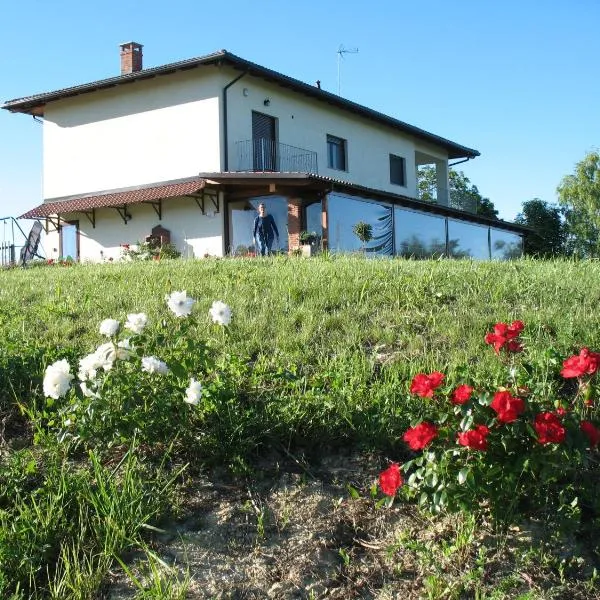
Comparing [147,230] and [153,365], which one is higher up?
[147,230]

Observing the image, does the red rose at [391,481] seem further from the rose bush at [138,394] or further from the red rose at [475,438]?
the rose bush at [138,394]

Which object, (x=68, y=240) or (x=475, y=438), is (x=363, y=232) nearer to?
(x=68, y=240)

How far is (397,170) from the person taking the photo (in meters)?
27.7

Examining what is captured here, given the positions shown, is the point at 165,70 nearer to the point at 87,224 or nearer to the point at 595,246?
the point at 87,224

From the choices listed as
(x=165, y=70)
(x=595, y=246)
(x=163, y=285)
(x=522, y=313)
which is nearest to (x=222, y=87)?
(x=165, y=70)

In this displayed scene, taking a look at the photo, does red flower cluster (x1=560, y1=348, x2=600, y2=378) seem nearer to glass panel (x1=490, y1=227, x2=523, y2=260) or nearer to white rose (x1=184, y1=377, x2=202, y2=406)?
white rose (x1=184, y1=377, x2=202, y2=406)

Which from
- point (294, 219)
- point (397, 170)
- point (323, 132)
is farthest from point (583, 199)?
point (294, 219)

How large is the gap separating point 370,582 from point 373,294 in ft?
11.1

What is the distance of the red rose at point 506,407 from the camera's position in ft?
9.70

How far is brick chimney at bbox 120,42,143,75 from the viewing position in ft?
78.3

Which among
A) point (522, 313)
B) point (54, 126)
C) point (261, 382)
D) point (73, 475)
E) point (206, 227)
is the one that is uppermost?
point (54, 126)

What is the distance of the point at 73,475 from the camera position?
3.54 m

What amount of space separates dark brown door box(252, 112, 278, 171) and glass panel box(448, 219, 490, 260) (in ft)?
25.2

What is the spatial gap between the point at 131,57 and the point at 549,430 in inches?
927
